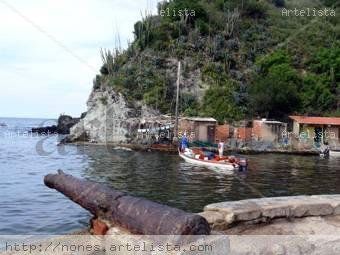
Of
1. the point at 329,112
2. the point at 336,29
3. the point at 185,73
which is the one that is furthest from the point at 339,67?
the point at 185,73

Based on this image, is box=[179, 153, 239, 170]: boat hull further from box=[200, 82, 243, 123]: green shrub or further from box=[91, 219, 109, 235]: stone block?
box=[91, 219, 109, 235]: stone block

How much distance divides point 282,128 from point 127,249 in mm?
50185

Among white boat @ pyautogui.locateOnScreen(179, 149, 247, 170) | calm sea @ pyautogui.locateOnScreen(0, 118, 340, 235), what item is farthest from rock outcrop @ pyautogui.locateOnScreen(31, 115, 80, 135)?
white boat @ pyautogui.locateOnScreen(179, 149, 247, 170)

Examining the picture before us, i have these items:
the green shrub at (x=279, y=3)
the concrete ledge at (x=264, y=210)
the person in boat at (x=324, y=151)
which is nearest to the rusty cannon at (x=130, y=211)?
the concrete ledge at (x=264, y=210)

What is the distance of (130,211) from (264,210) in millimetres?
1746

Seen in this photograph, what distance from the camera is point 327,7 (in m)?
90.6

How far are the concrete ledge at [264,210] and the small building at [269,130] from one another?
47146 mm

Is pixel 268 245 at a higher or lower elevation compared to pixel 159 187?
higher

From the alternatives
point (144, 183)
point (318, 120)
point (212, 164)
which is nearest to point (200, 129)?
point (318, 120)

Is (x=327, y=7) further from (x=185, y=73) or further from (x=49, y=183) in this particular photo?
(x=49, y=183)

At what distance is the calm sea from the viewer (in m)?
15.8

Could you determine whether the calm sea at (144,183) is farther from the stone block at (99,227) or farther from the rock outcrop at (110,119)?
the rock outcrop at (110,119)

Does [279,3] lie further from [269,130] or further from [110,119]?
[110,119]

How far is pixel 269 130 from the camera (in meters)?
52.9
